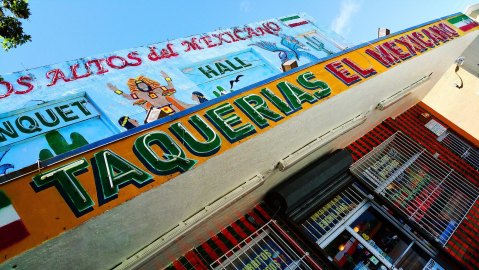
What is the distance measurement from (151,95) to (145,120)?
199 inches

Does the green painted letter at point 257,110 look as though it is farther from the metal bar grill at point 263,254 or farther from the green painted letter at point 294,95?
the metal bar grill at point 263,254

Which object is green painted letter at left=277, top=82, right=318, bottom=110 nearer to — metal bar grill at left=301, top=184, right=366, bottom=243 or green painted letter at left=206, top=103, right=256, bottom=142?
green painted letter at left=206, top=103, right=256, bottom=142

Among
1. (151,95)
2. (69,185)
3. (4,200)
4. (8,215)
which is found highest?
(151,95)

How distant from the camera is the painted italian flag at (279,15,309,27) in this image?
26.2m

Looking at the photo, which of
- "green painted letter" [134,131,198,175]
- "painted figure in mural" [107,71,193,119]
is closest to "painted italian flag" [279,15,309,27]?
"painted figure in mural" [107,71,193,119]

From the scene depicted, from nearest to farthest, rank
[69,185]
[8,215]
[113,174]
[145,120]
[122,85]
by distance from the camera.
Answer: [8,215], [69,185], [113,174], [145,120], [122,85]

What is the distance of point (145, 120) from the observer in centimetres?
1185

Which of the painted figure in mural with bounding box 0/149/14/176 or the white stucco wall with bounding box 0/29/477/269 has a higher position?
the painted figure in mural with bounding box 0/149/14/176

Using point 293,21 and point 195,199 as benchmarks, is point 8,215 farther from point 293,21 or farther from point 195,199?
point 293,21

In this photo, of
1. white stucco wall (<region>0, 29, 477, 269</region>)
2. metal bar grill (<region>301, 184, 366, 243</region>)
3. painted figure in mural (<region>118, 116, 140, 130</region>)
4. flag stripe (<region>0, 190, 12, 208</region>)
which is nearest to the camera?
flag stripe (<region>0, 190, 12, 208</region>)

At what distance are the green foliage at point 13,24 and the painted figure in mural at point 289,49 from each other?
1521 centimetres

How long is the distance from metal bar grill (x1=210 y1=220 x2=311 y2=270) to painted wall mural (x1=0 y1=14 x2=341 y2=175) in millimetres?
3721

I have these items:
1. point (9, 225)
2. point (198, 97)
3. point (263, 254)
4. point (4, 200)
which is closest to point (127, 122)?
point (198, 97)

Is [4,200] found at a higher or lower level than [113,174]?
lower
